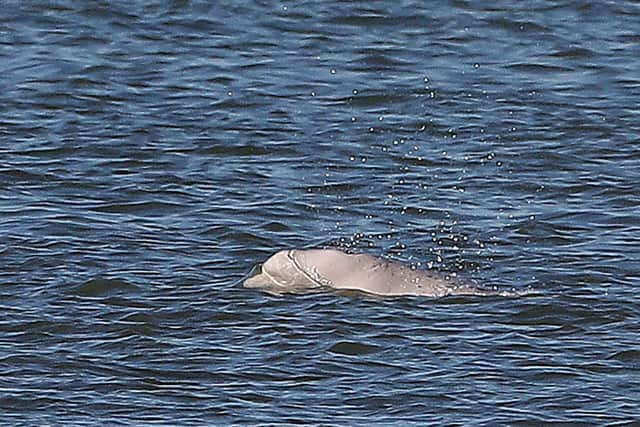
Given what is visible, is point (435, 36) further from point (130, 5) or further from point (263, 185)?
point (263, 185)

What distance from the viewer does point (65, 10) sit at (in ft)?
75.2

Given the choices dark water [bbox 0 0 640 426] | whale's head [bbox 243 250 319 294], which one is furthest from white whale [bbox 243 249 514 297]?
dark water [bbox 0 0 640 426]

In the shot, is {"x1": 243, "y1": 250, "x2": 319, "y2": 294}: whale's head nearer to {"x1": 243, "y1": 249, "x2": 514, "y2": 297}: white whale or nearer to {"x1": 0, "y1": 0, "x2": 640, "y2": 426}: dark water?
{"x1": 243, "y1": 249, "x2": 514, "y2": 297}: white whale

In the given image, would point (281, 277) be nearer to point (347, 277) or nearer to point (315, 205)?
point (347, 277)

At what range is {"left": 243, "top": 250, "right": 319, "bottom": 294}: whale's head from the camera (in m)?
14.0

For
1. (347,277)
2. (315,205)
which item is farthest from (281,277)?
(315,205)

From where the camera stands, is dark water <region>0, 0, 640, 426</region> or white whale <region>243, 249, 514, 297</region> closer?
dark water <region>0, 0, 640, 426</region>

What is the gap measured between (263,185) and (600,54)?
5919mm

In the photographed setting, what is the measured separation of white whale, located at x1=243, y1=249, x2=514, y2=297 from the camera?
548 inches

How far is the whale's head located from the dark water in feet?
0.58

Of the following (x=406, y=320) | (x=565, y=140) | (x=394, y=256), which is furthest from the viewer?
(x=565, y=140)

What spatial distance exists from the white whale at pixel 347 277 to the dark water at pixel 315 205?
18cm

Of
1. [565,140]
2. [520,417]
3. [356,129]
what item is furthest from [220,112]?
[520,417]

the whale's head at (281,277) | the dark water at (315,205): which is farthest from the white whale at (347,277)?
the dark water at (315,205)
